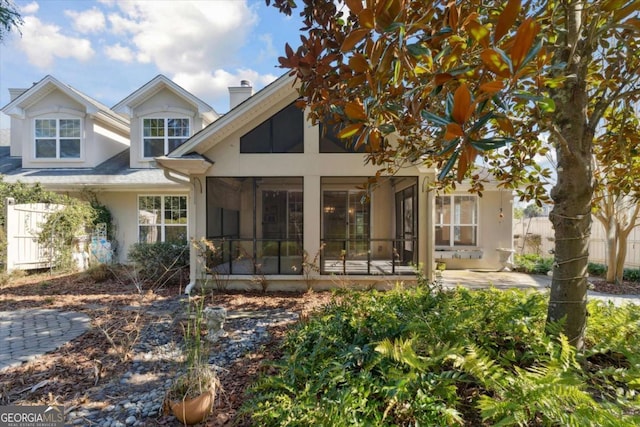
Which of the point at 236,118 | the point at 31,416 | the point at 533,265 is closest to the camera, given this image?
the point at 31,416

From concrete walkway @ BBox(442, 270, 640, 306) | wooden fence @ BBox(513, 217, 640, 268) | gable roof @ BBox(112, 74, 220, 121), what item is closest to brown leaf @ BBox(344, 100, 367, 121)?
wooden fence @ BBox(513, 217, 640, 268)

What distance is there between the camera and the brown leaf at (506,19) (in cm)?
143

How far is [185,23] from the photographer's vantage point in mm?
8398

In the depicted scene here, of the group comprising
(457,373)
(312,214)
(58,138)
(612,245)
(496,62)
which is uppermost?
(58,138)

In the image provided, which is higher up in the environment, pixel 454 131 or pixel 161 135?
pixel 161 135

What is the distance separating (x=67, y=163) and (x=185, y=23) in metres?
7.44

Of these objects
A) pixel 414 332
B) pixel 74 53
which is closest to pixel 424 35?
pixel 414 332

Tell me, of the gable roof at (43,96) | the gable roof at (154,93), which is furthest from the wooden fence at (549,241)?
the gable roof at (43,96)

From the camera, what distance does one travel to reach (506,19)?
147 cm

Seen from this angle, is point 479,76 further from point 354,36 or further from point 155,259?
point 155,259

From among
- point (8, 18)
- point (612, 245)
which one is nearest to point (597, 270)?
point (612, 245)

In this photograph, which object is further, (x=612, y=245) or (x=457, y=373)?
(x=612, y=245)

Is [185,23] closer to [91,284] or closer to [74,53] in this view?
[74,53]

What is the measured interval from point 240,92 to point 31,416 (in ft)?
37.5
